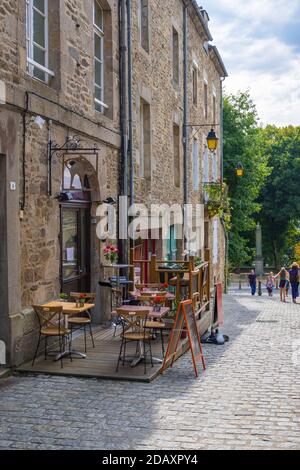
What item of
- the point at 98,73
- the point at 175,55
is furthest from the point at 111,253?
the point at 175,55

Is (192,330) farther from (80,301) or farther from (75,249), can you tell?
(75,249)

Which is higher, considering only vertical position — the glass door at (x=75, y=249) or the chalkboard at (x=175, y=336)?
the glass door at (x=75, y=249)

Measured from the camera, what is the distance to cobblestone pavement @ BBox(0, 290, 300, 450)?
4965 millimetres

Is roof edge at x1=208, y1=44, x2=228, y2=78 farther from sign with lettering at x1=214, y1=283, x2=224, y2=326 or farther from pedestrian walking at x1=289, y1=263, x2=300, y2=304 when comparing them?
sign with lettering at x1=214, y1=283, x2=224, y2=326

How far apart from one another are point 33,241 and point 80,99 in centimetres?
289

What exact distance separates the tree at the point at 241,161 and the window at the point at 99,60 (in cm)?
1914

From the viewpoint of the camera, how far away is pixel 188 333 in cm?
757

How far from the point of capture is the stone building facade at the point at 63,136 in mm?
7199

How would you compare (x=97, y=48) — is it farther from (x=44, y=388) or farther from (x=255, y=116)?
(x=255, y=116)

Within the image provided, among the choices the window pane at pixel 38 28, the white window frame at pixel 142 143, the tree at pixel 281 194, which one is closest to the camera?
the window pane at pixel 38 28

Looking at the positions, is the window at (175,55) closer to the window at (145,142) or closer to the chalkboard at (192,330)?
the window at (145,142)

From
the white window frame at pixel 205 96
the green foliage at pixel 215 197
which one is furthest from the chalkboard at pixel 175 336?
the white window frame at pixel 205 96

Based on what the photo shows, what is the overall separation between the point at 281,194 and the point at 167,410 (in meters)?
34.8

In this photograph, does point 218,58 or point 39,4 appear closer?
point 39,4
